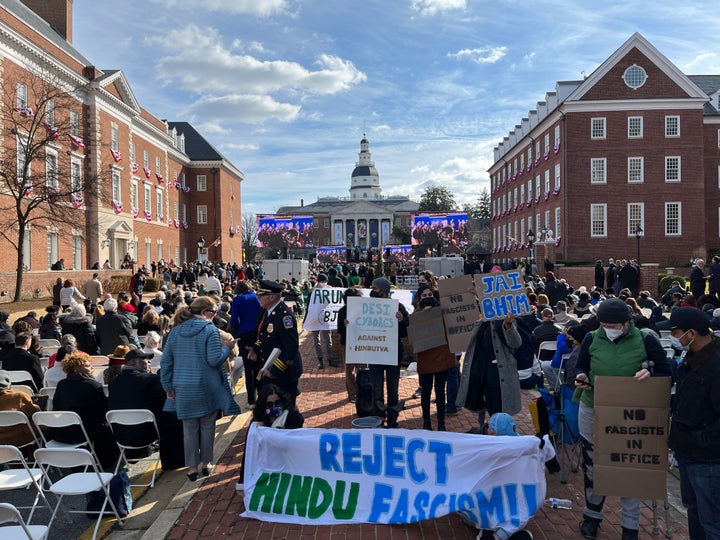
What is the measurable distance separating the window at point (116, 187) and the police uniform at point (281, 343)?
36.0 m

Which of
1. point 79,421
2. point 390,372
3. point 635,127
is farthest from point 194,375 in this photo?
point 635,127

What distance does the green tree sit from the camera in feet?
351

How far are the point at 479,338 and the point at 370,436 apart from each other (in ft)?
7.09

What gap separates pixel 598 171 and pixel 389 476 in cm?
3915

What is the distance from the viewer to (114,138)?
127ft

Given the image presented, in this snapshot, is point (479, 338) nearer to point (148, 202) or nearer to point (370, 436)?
point (370, 436)

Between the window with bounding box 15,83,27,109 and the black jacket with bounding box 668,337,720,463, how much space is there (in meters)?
31.2

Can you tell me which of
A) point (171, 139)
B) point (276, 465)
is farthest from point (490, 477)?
point (171, 139)

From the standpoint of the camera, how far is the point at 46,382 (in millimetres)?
7395

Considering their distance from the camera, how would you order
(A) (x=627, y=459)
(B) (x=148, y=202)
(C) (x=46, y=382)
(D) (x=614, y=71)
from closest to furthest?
(A) (x=627, y=459) < (C) (x=46, y=382) < (D) (x=614, y=71) < (B) (x=148, y=202)

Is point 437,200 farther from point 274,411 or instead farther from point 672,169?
point 274,411

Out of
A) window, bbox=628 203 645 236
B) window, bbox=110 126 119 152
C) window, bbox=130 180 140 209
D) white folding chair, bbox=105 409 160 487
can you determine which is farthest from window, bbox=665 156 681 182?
white folding chair, bbox=105 409 160 487

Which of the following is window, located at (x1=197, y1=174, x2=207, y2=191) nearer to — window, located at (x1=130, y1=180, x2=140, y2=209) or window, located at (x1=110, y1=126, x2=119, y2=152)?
window, located at (x1=130, y1=180, x2=140, y2=209)

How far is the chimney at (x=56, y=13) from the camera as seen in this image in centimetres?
3697
